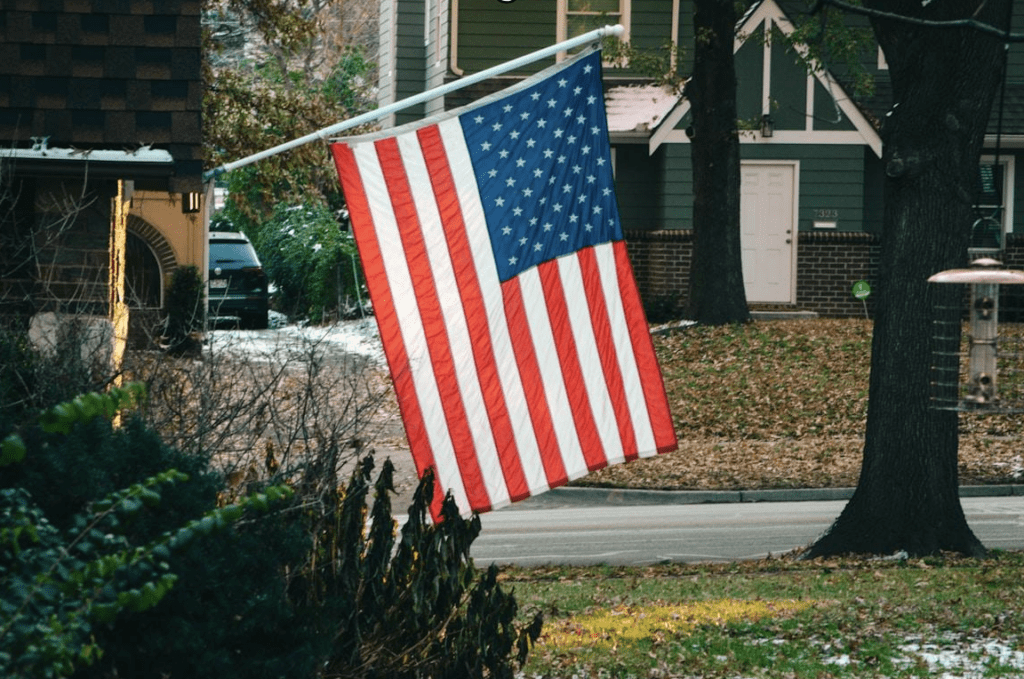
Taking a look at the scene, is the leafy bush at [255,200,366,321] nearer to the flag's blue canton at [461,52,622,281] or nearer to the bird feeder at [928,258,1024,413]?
the bird feeder at [928,258,1024,413]

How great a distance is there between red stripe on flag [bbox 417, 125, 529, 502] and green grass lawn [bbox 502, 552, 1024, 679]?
105 cm

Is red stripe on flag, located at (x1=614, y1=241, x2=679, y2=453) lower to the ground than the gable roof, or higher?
lower

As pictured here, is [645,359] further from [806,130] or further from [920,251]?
[806,130]

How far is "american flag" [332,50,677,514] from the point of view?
743 centimetres

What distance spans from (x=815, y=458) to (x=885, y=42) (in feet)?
23.5

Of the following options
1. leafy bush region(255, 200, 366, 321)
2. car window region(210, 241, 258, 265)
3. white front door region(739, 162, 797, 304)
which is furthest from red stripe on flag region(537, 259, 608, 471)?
car window region(210, 241, 258, 265)

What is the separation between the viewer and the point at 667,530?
14328mm

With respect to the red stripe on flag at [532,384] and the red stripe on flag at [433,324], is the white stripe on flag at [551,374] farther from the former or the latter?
the red stripe on flag at [433,324]

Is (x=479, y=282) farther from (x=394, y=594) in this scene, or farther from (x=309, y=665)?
(x=309, y=665)

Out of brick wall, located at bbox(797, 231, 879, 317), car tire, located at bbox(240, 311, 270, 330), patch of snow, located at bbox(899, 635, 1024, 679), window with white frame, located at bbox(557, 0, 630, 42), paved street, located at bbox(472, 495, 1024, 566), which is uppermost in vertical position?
window with white frame, located at bbox(557, 0, 630, 42)

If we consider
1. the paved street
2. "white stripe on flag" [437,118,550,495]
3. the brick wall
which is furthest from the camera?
the brick wall

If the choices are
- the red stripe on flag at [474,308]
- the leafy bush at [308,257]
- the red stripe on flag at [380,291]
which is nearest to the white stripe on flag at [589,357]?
the red stripe on flag at [474,308]

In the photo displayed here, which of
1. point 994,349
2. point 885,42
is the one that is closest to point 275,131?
point 885,42

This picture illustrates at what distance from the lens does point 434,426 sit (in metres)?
7.44
